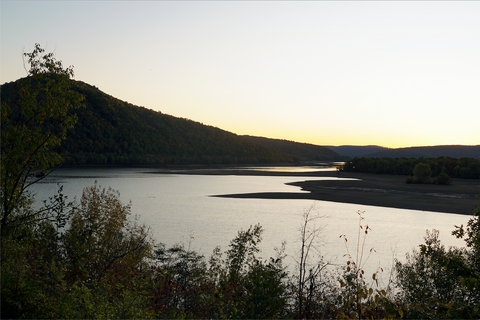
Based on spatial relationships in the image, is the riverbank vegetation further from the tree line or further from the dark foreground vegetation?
the tree line

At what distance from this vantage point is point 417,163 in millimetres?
86000

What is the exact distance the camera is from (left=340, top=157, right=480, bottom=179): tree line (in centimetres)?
7694

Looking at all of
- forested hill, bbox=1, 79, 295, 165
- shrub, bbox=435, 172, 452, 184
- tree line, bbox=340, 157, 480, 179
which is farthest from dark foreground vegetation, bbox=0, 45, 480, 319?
forested hill, bbox=1, 79, 295, 165

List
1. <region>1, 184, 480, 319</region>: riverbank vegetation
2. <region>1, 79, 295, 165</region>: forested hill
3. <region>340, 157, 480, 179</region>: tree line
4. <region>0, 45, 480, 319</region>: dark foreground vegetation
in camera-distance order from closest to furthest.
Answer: <region>1, 184, 480, 319</region>: riverbank vegetation < <region>0, 45, 480, 319</region>: dark foreground vegetation < <region>340, 157, 480, 179</region>: tree line < <region>1, 79, 295, 165</region>: forested hill

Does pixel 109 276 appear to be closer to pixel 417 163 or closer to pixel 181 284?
pixel 181 284

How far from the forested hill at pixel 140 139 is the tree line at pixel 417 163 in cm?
8203

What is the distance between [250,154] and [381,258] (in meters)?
174

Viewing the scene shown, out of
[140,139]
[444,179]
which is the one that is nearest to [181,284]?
[444,179]

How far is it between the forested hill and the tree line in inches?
3230

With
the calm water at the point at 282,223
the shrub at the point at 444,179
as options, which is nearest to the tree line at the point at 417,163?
the shrub at the point at 444,179

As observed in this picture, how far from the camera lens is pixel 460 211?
35.2 m

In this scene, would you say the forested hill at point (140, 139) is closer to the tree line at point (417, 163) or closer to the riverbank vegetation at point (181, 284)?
the tree line at point (417, 163)

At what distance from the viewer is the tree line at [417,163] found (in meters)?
76.9

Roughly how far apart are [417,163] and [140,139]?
4315 inches
